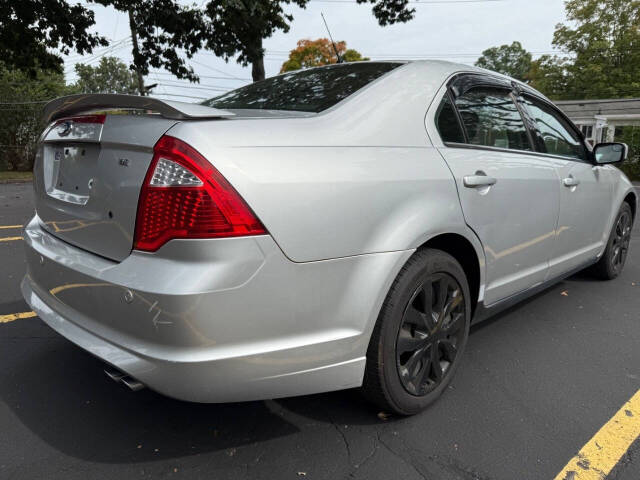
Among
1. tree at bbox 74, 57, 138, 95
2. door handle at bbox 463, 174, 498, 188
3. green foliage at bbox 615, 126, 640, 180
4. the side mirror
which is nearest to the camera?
door handle at bbox 463, 174, 498, 188

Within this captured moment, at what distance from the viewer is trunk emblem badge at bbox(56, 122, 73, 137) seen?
1.93m

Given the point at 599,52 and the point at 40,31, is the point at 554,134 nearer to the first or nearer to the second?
the point at 40,31

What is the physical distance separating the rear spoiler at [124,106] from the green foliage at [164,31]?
40.6ft

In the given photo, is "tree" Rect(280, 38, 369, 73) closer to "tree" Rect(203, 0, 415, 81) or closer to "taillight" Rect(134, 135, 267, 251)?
"tree" Rect(203, 0, 415, 81)

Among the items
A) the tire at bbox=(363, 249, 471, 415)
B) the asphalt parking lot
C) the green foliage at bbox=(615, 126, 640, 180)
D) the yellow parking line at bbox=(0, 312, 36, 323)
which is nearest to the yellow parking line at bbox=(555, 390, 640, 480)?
the asphalt parking lot

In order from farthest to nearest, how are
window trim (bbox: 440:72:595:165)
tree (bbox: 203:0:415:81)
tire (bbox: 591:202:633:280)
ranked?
tree (bbox: 203:0:415:81) < tire (bbox: 591:202:633:280) < window trim (bbox: 440:72:595:165)

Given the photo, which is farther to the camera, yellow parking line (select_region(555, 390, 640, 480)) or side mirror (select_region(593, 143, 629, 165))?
side mirror (select_region(593, 143, 629, 165))

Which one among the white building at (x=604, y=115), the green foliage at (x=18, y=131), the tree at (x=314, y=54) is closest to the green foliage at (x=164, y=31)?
the green foliage at (x=18, y=131)

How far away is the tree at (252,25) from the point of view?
11.9 m

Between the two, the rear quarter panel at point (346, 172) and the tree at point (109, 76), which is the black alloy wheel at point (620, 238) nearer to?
the rear quarter panel at point (346, 172)

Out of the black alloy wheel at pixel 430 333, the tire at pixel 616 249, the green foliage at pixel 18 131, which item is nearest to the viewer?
the black alloy wheel at pixel 430 333

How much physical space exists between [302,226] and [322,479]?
94 centimetres

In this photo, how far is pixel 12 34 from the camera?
43.2 feet

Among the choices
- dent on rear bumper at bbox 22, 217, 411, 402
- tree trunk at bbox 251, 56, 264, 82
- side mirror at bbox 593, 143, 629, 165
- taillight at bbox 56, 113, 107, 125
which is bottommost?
dent on rear bumper at bbox 22, 217, 411, 402
